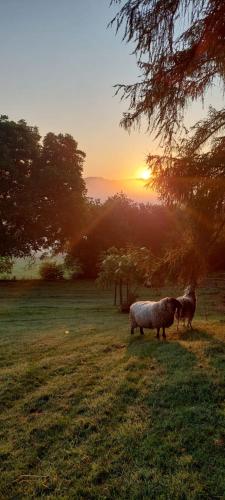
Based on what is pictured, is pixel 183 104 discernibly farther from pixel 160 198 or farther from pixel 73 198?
pixel 73 198

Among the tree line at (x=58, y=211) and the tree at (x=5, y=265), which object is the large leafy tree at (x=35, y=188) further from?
the tree at (x=5, y=265)

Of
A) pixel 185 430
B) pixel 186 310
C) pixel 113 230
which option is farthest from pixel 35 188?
pixel 185 430

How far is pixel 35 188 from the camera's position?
43.2 m

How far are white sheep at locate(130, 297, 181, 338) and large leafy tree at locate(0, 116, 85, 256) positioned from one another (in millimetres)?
29034

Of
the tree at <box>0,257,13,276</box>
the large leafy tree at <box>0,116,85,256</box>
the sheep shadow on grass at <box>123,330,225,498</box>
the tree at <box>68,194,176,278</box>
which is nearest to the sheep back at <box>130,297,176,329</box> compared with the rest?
the sheep shadow on grass at <box>123,330,225,498</box>

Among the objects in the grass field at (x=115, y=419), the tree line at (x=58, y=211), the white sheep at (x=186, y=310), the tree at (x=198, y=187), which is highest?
the tree line at (x=58, y=211)

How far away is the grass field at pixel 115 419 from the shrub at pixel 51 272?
120 feet

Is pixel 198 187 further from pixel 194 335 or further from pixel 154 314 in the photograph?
pixel 194 335

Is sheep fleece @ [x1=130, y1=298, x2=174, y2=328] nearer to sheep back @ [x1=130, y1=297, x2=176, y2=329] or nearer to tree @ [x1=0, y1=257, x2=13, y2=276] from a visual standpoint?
sheep back @ [x1=130, y1=297, x2=176, y2=329]

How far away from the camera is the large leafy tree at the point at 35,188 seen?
138 ft

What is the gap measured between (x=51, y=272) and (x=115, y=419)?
4418 centimetres

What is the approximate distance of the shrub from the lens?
49.9 m

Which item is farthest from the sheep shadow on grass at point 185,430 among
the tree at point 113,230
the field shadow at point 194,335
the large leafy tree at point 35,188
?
the tree at point 113,230

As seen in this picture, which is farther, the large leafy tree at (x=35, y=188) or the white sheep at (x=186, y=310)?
the large leafy tree at (x=35, y=188)
